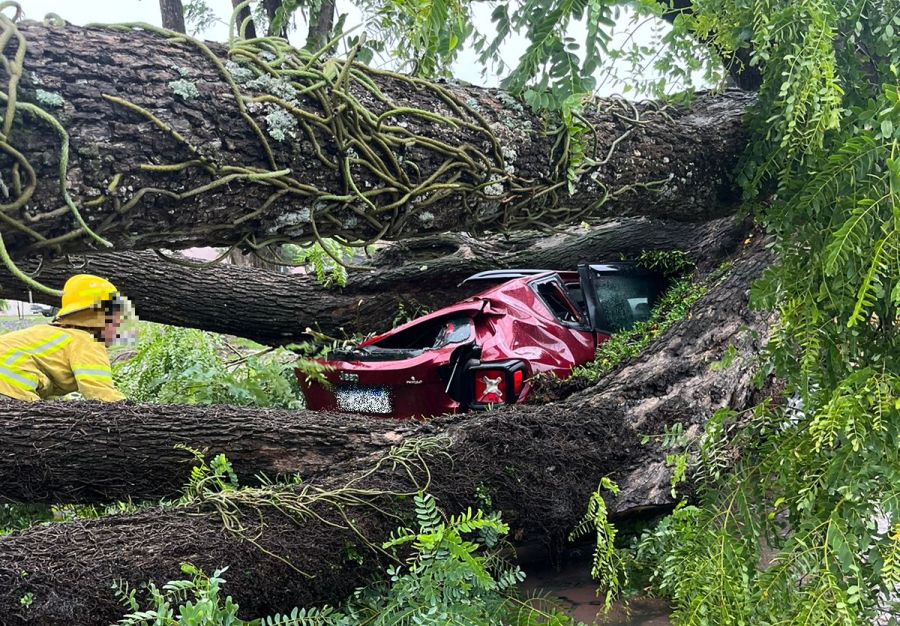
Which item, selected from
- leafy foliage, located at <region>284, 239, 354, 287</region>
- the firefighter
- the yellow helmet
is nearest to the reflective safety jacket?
the firefighter

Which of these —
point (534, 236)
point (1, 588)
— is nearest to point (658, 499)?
point (1, 588)

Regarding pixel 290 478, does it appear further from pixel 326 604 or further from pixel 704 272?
pixel 704 272

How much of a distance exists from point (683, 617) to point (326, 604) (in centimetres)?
152

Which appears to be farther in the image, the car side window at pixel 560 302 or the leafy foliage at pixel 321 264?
the leafy foliage at pixel 321 264

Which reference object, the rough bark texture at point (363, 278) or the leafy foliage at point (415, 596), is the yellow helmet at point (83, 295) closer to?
the rough bark texture at point (363, 278)

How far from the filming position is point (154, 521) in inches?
130

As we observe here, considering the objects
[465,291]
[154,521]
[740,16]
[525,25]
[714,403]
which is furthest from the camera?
[465,291]

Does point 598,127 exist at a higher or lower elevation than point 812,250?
higher

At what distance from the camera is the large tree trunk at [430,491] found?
9.51 ft

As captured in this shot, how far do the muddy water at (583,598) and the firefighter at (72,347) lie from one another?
289 centimetres

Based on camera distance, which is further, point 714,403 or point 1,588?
point 714,403

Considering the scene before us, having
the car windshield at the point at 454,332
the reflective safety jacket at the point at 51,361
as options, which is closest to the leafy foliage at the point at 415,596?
the reflective safety jacket at the point at 51,361

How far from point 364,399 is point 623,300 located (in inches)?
110

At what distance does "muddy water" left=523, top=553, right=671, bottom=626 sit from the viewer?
4375 mm
